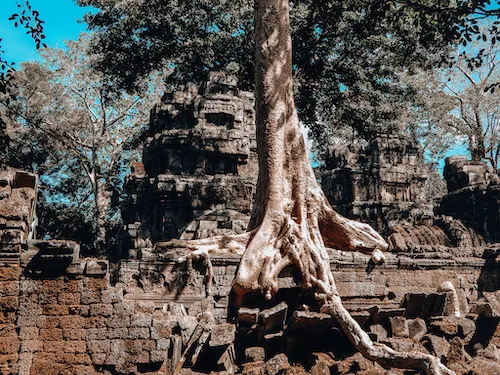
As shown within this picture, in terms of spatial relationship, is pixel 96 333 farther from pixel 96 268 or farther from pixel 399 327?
pixel 399 327

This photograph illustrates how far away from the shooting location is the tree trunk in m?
7.05

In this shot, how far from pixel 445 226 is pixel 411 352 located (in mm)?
7588

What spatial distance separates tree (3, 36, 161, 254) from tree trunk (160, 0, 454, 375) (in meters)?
16.3

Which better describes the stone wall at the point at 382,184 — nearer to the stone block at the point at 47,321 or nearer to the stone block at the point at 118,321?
the stone block at the point at 118,321

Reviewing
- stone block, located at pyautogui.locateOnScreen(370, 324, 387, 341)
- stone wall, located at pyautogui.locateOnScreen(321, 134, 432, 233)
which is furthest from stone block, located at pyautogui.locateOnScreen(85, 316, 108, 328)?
stone wall, located at pyautogui.locateOnScreen(321, 134, 432, 233)

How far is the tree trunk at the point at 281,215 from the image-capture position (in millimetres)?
7051

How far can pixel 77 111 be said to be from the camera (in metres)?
25.3

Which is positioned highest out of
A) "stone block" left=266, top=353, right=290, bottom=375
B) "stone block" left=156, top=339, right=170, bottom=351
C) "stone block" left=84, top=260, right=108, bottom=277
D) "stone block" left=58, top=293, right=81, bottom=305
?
"stone block" left=84, top=260, right=108, bottom=277

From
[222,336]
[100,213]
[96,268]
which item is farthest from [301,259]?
[100,213]

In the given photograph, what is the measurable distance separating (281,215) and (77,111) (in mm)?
20012

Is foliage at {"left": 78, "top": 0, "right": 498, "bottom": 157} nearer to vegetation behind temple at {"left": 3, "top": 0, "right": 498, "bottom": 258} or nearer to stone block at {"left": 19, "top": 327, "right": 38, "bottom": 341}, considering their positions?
vegetation behind temple at {"left": 3, "top": 0, "right": 498, "bottom": 258}

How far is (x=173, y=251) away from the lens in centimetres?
790

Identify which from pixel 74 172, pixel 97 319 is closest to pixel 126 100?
pixel 74 172

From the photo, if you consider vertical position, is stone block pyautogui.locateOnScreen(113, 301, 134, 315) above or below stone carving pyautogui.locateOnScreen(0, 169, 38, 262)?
below
